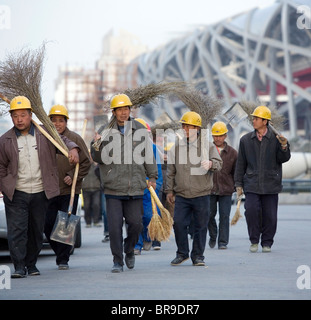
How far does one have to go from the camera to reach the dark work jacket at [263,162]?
469 inches

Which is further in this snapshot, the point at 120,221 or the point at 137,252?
the point at 137,252

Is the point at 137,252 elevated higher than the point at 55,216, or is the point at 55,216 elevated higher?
the point at 55,216

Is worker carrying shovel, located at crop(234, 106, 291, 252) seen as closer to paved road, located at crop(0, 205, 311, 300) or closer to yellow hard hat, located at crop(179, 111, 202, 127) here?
paved road, located at crop(0, 205, 311, 300)

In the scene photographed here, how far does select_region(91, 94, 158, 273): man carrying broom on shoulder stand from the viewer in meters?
9.56

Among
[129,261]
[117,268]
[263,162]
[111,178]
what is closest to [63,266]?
[129,261]

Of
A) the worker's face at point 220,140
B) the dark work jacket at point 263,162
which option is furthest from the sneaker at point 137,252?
the worker's face at point 220,140

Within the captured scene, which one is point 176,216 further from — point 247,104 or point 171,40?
point 171,40

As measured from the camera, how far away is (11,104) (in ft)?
30.7

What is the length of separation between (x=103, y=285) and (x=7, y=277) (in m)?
1.22

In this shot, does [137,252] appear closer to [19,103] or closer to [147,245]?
[147,245]

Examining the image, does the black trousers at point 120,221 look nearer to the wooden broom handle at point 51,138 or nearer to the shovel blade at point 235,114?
the wooden broom handle at point 51,138

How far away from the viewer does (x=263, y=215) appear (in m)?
12.1

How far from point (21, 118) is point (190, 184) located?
7.16 ft

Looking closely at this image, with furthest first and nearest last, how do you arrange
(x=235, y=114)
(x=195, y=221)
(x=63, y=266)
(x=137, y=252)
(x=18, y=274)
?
1. (x=235, y=114)
2. (x=137, y=252)
3. (x=195, y=221)
4. (x=63, y=266)
5. (x=18, y=274)
